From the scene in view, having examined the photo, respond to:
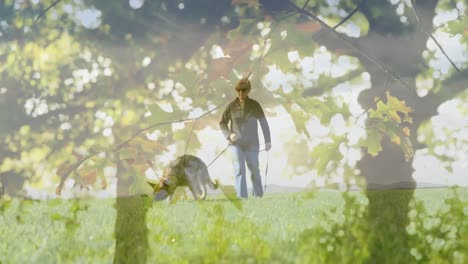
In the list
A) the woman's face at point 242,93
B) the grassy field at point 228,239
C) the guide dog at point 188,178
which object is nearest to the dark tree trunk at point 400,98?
the grassy field at point 228,239

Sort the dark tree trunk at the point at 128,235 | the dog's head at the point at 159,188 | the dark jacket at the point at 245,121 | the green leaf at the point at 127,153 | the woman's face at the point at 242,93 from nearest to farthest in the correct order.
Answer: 1. the green leaf at the point at 127,153
2. the dark tree trunk at the point at 128,235
3. the woman's face at the point at 242,93
4. the dog's head at the point at 159,188
5. the dark jacket at the point at 245,121

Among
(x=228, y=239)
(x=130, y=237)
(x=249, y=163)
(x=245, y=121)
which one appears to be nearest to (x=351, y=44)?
(x=245, y=121)

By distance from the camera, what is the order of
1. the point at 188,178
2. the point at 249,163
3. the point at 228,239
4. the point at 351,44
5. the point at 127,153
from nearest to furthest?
the point at 127,153 < the point at 228,239 < the point at 351,44 < the point at 249,163 < the point at 188,178

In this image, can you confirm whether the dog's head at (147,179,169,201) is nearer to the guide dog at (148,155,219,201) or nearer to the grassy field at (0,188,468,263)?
the guide dog at (148,155,219,201)

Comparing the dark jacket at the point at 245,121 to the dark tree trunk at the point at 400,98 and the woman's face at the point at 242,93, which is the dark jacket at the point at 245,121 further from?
the dark tree trunk at the point at 400,98

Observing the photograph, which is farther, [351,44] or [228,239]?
[351,44]

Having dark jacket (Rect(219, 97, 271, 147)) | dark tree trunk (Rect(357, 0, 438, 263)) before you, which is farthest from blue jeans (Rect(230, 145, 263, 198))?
dark tree trunk (Rect(357, 0, 438, 263))

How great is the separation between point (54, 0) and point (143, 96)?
1.55 meters

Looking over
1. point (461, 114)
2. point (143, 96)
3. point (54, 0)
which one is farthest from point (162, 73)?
point (461, 114)

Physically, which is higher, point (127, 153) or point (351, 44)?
point (351, 44)

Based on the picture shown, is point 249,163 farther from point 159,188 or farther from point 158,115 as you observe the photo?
point 158,115

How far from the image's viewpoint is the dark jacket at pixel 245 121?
6.30 meters

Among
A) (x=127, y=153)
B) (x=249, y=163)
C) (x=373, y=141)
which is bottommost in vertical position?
(x=127, y=153)

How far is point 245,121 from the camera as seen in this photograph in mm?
6480
